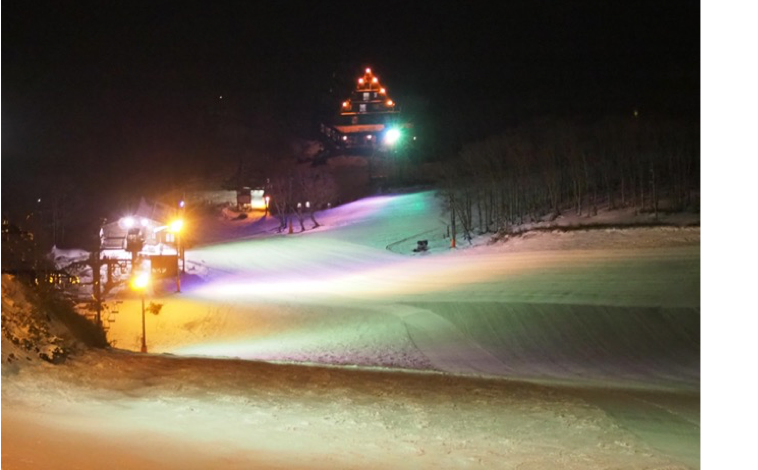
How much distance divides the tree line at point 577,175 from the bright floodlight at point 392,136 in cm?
2414

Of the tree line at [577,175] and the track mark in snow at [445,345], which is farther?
the tree line at [577,175]

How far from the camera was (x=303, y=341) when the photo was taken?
26281mm

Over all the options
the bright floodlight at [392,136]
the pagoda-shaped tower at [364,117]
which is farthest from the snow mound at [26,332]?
the pagoda-shaped tower at [364,117]

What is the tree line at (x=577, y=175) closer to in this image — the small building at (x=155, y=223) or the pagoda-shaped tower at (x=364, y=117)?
the small building at (x=155, y=223)

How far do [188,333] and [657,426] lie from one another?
21.6 meters

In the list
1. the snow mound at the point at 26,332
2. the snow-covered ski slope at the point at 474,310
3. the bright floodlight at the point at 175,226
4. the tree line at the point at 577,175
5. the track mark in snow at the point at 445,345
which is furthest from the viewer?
the tree line at the point at 577,175

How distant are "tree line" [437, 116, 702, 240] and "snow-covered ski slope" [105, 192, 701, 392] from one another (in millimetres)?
7517

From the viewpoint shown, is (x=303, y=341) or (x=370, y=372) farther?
(x=303, y=341)

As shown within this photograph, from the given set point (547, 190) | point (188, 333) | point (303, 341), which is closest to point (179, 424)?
point (303, 341)

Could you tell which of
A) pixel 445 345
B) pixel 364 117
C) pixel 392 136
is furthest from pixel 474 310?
pixel 364 117

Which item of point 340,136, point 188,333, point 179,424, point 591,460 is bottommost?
point 188,333

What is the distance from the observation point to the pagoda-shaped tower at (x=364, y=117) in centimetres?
9606

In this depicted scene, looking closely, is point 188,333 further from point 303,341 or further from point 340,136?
point 340,136

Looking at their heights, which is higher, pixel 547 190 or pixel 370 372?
pixel 547 190
